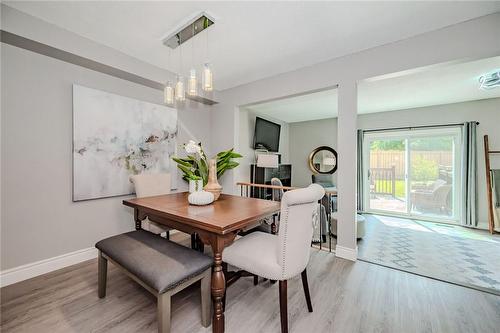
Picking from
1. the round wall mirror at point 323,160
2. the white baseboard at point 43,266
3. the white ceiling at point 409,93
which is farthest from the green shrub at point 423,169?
the white baseboard at point 43,266

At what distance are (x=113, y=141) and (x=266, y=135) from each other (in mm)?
3234

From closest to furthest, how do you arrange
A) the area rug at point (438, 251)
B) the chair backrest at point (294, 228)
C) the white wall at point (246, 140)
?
the chair backrest at point (294, 228) → the area rug at point (438, 251) → the white wall at point (246, 140)

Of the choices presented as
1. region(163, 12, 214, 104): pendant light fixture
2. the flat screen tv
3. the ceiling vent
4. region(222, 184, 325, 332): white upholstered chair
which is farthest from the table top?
the flat screen tv

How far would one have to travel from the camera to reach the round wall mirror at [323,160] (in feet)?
17.8

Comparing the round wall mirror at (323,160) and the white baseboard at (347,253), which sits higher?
the round wall mirror at (323,160)

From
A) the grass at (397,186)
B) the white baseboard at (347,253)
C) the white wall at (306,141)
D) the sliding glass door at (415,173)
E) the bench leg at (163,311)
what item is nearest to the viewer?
the bench leg at (163,311)

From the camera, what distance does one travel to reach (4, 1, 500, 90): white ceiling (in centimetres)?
169

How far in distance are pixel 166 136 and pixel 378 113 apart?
4.85 m

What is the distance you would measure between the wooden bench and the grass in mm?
5045

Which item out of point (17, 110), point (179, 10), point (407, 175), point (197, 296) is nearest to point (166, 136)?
point (17, 110)

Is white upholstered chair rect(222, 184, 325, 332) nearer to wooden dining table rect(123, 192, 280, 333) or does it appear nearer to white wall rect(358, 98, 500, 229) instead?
wooden dining table rect(123, 192, 280, 333)

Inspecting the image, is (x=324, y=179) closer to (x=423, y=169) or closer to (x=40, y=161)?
(x=423, y=169)

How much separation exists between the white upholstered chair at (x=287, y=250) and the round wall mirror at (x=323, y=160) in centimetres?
434

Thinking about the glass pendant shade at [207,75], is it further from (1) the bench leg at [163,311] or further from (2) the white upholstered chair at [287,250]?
(1) the bench leg at [163,311]
